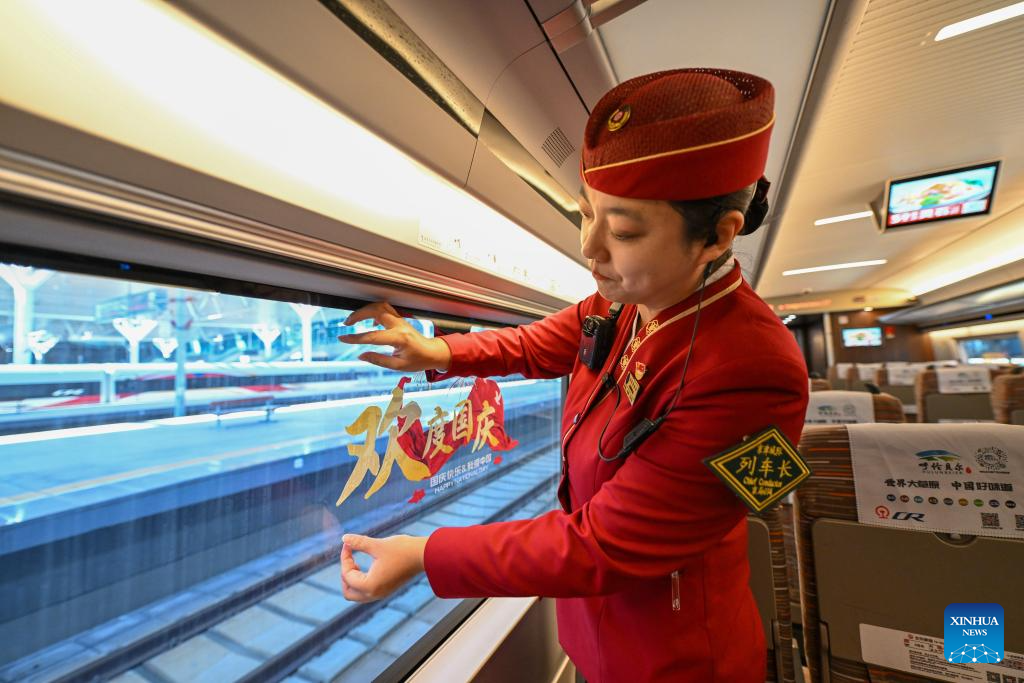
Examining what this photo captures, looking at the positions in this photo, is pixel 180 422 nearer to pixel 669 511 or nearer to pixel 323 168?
pixel 323 168

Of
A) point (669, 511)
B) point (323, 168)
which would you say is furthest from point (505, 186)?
point (669, 511)

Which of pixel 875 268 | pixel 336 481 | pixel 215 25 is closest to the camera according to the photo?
pixel 215 25

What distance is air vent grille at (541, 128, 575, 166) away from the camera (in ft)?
4.99

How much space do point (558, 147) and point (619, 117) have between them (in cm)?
82

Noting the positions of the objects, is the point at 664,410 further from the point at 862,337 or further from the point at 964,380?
the point at 862,337

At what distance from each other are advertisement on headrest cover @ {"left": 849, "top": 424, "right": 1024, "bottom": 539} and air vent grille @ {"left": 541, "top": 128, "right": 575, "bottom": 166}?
4.90ft

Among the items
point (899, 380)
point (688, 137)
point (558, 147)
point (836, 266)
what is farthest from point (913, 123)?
point (899, 380)

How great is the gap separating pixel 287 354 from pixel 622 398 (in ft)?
3.27

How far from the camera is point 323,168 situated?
875 millimetres

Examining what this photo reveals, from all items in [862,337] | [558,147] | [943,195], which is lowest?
[862,337]

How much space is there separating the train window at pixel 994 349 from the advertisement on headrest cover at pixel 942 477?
10589 mm

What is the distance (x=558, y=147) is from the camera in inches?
62.2

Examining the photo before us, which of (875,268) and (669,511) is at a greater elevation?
(875,268)

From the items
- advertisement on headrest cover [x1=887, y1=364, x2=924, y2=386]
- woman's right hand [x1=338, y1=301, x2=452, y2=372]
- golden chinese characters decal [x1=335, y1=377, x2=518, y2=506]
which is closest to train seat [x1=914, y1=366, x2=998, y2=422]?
advertisement on headrest cover [x1=887, y1=364, x2=924, y2=386]
